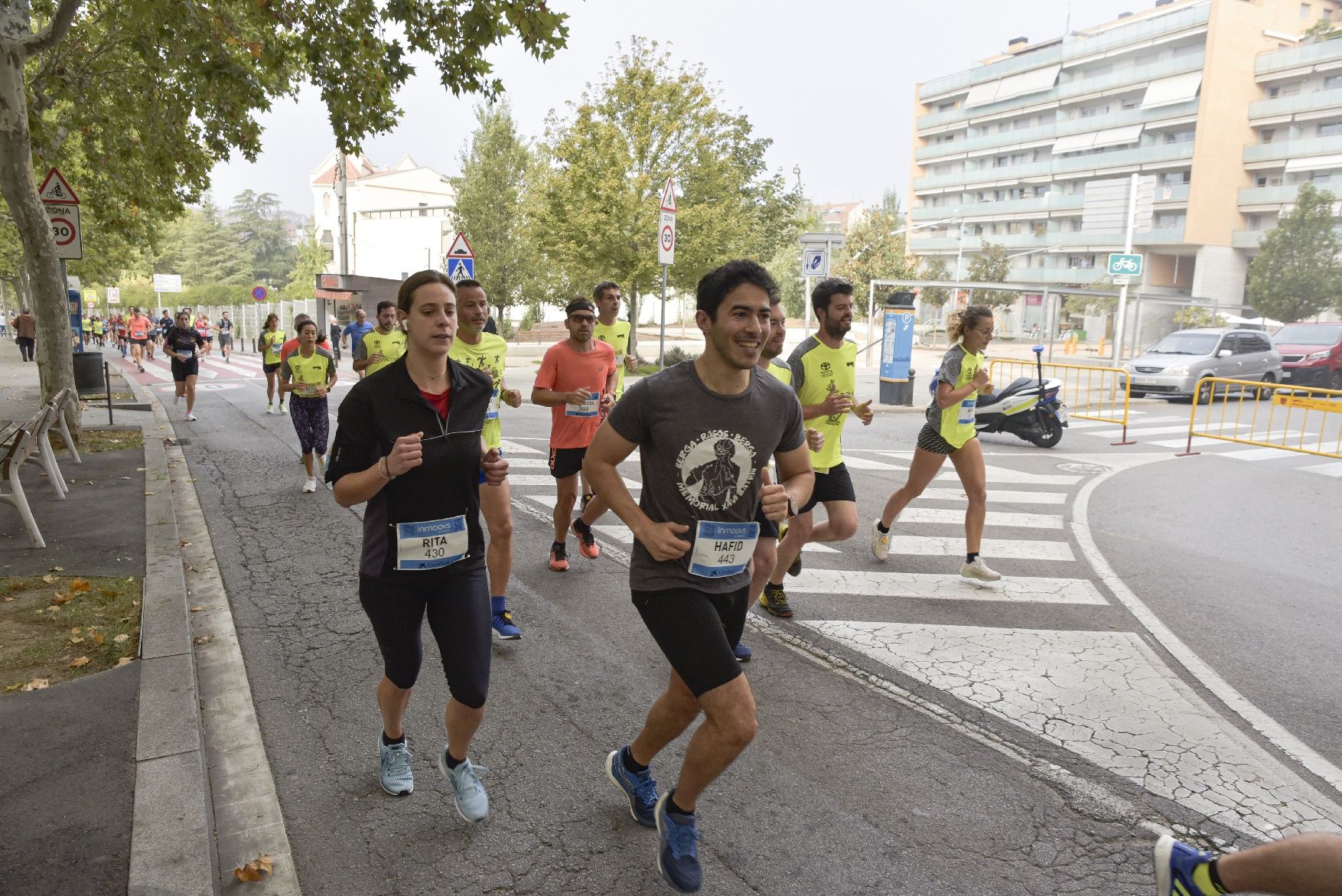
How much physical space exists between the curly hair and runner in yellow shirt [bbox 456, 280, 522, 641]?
3.16 meters

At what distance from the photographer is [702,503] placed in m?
2.96

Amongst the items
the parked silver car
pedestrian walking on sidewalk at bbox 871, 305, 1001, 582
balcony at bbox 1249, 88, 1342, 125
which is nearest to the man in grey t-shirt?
pedestrian walking on sidewalk at bbox 871, 305, 1001, 582

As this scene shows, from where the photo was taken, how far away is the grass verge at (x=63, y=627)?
4.46 metres

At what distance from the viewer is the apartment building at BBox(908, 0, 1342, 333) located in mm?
54344

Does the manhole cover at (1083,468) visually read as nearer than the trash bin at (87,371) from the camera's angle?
Yes

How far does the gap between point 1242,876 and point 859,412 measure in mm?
3756

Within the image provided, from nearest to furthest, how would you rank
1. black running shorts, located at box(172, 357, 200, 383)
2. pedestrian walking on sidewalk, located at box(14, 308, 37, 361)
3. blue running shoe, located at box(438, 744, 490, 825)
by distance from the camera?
1. blue running shoe, located at box(438, 744, 490, 825)
2. black running shorts, located at box(172, 357, 200, 383)
3. pedestrian walking on sidewalk, located at box(14, 308, 37, 361)

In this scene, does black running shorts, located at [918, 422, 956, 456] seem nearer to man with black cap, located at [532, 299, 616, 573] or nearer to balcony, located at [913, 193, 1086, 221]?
man with black cap, located at [532, 299, 616, 573]

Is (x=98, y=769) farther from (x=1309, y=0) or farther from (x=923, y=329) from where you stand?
(x=1309, y=0)

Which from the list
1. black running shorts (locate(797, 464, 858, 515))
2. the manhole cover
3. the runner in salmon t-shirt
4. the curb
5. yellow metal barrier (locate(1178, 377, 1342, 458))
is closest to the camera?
the curb

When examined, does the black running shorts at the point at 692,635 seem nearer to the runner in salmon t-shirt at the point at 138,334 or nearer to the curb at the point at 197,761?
the curb at the point at 197,761

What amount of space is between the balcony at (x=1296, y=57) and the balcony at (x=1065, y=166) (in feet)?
18.7

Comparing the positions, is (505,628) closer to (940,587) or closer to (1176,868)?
(940,587)

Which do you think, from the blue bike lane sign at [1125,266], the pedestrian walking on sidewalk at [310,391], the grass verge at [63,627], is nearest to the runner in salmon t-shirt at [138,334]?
the pedestrian walking on sidewalk at [310,391]
